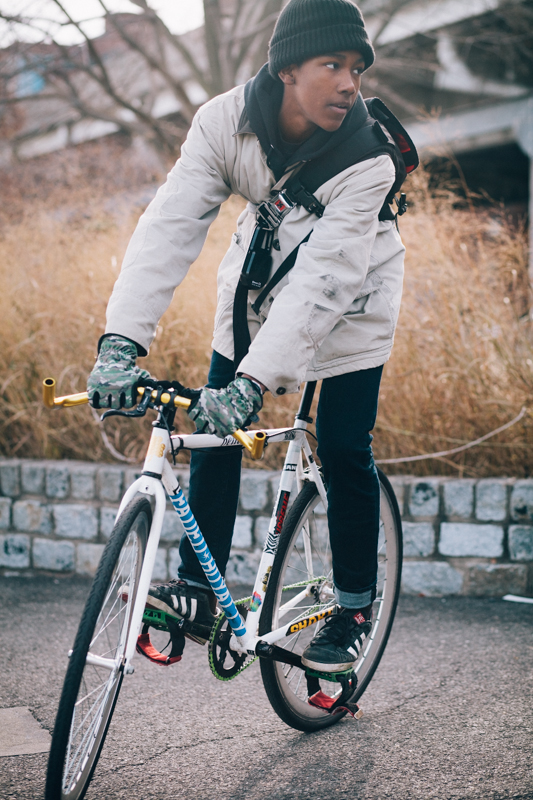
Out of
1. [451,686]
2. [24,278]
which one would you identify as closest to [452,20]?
[24,278]

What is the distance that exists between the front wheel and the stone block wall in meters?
0.97

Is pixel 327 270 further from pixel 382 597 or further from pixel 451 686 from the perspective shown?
pixel 451 686

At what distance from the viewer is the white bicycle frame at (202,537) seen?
175 centimetres

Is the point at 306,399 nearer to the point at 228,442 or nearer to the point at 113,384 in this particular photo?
the point at 228,442

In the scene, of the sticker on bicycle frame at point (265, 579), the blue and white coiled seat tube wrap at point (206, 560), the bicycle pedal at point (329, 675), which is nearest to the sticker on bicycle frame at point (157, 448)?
the blue and white coiled seat tube wrap at point (206, 560)

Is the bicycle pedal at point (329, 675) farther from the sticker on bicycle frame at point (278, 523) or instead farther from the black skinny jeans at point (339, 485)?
the sticker on bicycle frame at point (278, 523)

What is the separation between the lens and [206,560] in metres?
1.96

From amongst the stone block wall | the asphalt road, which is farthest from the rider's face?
the stone block wall

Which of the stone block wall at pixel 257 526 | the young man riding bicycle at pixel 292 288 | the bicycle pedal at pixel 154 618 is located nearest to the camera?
the young man riding bicycle at pixel 292 288

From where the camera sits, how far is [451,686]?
272 cm

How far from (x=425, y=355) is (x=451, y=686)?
6.79 ft

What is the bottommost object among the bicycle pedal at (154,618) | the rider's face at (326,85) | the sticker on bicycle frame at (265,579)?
the bicycle pedal at (154,618)

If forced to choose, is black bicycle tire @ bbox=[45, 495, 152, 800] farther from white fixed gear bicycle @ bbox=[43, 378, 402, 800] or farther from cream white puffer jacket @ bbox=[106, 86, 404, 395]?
cream white puffer jacket @ bbox=[106, 86, 404, 395]

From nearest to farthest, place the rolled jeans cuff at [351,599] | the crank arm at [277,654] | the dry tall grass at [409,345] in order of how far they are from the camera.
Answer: the crank arm at [277,654], the rolled jeans cuff at [351,599], the dry tall grass at [409,345]
